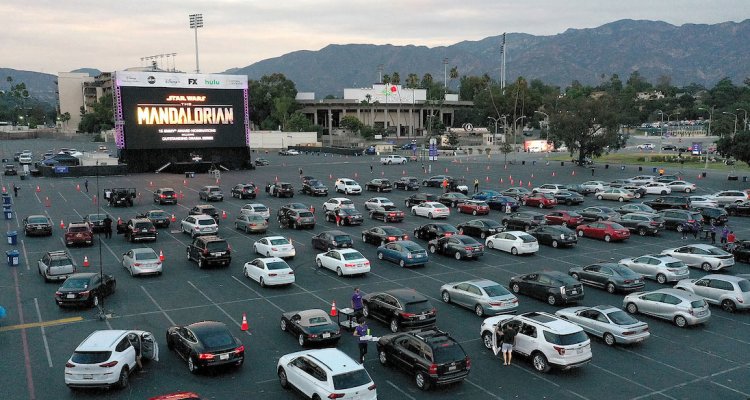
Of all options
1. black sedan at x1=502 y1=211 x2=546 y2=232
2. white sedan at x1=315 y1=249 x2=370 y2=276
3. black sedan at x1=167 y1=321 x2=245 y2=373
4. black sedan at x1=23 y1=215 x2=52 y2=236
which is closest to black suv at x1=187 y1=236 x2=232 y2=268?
white sedan at x1=315 y1=249 x2=370 y2=276

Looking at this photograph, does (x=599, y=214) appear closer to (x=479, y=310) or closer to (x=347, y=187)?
(x=479, y=310)

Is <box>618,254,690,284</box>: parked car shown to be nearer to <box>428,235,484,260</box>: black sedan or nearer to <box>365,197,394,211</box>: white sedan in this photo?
<box>428,235,484,260</box>: black sedan

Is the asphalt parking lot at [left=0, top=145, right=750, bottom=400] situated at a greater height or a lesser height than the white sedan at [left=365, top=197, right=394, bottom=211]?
lesser

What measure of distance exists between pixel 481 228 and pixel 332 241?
32.0 ft

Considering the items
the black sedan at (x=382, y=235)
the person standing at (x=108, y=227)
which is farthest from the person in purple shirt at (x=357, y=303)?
the person standing at (x=108, y=227)

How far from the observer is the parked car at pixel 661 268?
2597 centimetres

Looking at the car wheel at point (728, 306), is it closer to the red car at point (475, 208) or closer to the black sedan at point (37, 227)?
the red car at point (475, 208)

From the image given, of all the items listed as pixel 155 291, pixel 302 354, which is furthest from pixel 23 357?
pixel 302 354

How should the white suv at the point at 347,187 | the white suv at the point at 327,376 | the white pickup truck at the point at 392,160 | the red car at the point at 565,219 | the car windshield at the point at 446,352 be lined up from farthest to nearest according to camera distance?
the white pickup truck at the point at 392,160 < the white suv at the point at 347,187 < the red car at the point at 565,219 < the car windshield at the point at 446,352 < the white suv at the point at 327,376

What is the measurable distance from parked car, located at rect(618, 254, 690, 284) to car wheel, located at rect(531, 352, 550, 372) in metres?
12.3

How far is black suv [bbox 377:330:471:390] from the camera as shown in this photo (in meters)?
15.2

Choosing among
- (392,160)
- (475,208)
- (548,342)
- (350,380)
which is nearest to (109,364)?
(350,380)

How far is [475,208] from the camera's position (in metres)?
44.5

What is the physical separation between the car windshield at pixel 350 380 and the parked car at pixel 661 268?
17.6 m
